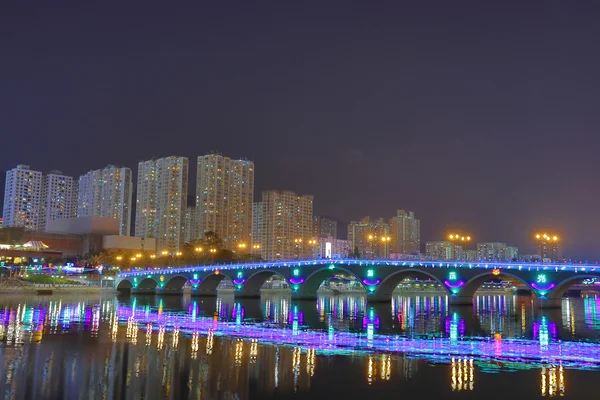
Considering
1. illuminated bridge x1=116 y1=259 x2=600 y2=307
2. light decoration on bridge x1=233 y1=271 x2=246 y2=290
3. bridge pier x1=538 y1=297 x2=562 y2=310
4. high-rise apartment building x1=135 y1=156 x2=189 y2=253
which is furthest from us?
high-rise apartment building x1=135 y1=156 x2=189 y2=253

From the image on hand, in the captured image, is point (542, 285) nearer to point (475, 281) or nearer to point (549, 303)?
point (549, 303)

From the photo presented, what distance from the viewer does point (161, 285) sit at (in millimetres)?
107688

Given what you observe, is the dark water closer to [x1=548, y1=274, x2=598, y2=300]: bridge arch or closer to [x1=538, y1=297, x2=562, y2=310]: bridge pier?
[x1=548, y1=274, x2=598, y2=300]: bridge arch

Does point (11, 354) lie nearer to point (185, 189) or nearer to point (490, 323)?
point (490, 323)

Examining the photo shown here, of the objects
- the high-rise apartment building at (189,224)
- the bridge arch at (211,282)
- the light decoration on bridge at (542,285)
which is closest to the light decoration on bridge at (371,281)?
the light decoration on bridge at (542,285)

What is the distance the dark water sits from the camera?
64.9 ft

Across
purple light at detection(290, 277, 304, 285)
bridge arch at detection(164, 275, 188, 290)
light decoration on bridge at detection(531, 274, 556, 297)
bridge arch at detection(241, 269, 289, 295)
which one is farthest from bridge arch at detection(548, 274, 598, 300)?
bridge arch at detection(164, 275, 188, 290)

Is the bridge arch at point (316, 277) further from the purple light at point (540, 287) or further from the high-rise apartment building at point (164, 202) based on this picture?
the high-rise apartment building at point (164, 202)

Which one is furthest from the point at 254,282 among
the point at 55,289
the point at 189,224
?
the point at 189,224

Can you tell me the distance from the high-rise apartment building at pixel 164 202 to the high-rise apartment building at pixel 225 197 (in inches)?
286

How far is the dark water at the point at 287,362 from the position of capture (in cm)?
1978

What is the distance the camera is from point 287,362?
25.3m

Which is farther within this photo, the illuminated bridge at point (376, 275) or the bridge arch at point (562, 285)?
Answer: the illuminated bridge at point (376, 275)

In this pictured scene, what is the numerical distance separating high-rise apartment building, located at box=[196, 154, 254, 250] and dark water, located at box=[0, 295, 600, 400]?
13552 cm
